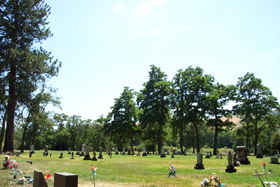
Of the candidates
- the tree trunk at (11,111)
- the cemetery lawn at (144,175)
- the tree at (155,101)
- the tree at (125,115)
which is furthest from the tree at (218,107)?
the tree trunk at (11,111)

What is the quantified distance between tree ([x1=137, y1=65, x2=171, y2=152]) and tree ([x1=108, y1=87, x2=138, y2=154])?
2.43 meters

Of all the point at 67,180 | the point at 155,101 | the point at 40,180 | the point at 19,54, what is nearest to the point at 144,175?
the point at 40,180

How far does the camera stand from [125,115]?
1794 inches

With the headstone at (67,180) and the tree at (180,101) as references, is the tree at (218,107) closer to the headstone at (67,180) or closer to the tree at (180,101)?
the tree at (180,101)

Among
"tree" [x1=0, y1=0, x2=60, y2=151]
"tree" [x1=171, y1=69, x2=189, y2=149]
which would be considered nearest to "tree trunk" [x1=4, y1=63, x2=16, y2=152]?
"tree" [x1=0, y1=0, x2=60, y2=151]

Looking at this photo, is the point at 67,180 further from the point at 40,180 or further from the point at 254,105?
the point at 254,105

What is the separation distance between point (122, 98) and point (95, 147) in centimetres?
2210

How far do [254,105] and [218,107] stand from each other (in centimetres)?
662

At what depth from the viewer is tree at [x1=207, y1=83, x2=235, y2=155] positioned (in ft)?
128

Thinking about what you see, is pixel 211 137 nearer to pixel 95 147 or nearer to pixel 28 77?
pixel 95 147

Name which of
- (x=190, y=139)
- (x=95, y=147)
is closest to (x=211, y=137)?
(x=190, y=139)

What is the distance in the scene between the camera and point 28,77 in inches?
992

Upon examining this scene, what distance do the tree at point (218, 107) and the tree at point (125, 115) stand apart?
16.2 meters

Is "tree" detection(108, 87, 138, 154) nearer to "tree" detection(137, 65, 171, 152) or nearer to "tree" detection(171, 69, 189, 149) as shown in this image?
"tree" detection(137, 65, 171, 152)
